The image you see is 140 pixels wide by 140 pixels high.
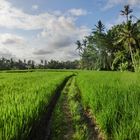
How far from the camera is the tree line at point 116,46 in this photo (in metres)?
42.2

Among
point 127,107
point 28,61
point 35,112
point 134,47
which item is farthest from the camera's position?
point 28,61

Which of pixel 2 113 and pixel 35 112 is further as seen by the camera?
pixel 35 112

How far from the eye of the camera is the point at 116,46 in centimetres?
5756

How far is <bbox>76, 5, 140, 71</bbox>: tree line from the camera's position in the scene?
42.2m

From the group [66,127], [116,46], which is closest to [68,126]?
[66,127]

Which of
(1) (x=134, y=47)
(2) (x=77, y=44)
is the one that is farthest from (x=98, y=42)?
(2) (x=77, y=44)

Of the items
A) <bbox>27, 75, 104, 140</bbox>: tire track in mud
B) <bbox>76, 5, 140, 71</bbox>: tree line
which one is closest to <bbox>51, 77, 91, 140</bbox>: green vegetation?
<bbox>27, 75, 104, 140</bbox>: tire track in mud

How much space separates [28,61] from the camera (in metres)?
119

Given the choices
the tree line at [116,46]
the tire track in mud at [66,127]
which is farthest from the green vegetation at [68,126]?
the tree line at [116,46]

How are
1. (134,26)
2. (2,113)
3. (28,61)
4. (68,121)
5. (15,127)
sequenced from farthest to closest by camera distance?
1. (28,61)
2. (134,26)
3. (68,121)
4. (2,113)
5. (15,127)

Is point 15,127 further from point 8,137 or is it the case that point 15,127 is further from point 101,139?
point 101,139

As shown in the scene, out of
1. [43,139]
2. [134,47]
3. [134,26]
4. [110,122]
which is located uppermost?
[134,26]

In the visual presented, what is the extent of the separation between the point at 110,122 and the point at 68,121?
2.59m

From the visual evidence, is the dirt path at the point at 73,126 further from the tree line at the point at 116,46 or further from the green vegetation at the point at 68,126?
the tree line at the point at 116,46
